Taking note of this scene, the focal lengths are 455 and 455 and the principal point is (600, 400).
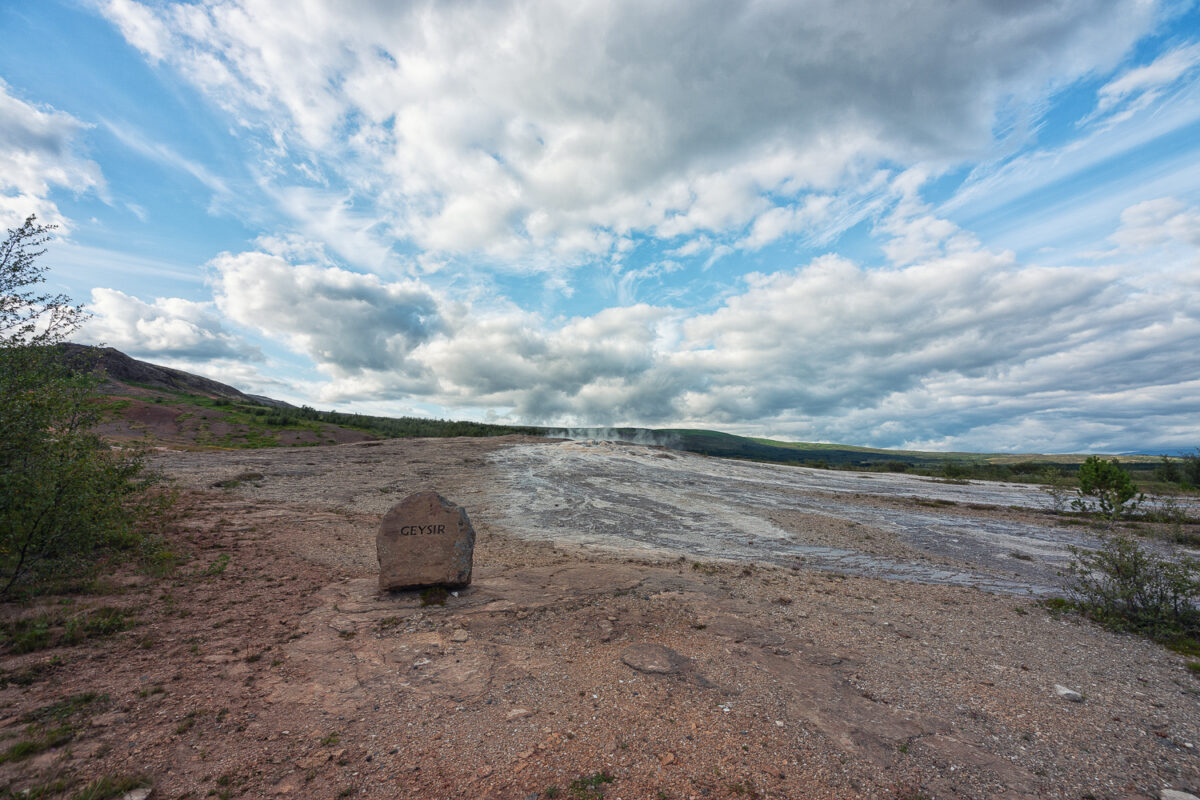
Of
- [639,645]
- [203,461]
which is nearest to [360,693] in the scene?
Answer: [639,645]

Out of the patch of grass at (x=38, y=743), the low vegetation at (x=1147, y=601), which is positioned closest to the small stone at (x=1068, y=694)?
the low vegetation at (x=1147, y=601)

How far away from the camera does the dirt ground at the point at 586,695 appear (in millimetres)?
4461

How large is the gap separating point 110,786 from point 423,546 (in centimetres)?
593

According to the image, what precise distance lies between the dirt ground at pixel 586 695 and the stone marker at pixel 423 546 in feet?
1.47

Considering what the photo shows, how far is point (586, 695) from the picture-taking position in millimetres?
6039

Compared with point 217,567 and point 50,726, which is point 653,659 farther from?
point 217,567

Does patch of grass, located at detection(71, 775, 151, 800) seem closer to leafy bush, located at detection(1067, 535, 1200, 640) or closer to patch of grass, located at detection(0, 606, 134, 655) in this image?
patch of grass, located at detection(0, 606, 134, 655)

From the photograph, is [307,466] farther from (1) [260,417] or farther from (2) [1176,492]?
(2) [1176,492]

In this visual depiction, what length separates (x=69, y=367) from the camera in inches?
416

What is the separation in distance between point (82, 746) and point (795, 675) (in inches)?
328

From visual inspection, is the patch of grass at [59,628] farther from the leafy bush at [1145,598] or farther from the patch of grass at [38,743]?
the leafy bush at [1145,598]

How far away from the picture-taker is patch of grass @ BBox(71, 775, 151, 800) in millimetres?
3840

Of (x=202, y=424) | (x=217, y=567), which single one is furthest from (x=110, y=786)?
(x=202, y=424)

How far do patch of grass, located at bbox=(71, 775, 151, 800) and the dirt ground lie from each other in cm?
10
